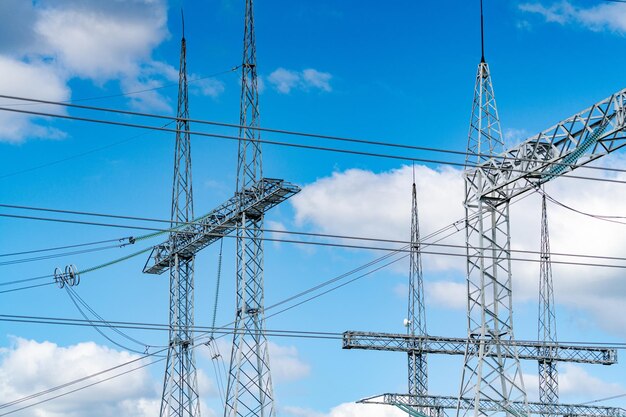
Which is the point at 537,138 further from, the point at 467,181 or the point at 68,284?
the point at 68,284

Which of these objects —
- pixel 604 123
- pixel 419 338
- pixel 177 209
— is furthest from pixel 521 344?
pixel 604 123

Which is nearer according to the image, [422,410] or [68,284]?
[68,284]

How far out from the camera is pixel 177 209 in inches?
1986

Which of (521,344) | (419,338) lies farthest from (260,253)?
(521,344)

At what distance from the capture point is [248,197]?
1689 inches

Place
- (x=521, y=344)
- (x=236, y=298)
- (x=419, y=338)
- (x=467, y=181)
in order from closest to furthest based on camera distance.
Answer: (x=467, y=181), (x=236, y=298), (x=419, y=338), (x=521, y=344)

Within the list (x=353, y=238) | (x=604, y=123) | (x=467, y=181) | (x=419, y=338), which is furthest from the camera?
(x=419, y=338)

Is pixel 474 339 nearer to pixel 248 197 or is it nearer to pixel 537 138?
pixel 537 138

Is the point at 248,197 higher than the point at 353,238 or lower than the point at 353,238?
higher

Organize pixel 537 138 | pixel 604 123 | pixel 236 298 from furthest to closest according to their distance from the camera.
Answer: pixel 236 298 < pixel 537 138 < pixel 604 123

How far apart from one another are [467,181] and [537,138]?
3.18 m

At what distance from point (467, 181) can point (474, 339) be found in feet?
15.8

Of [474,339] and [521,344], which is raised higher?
[521,344]

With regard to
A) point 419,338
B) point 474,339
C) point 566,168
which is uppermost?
point 419,338
